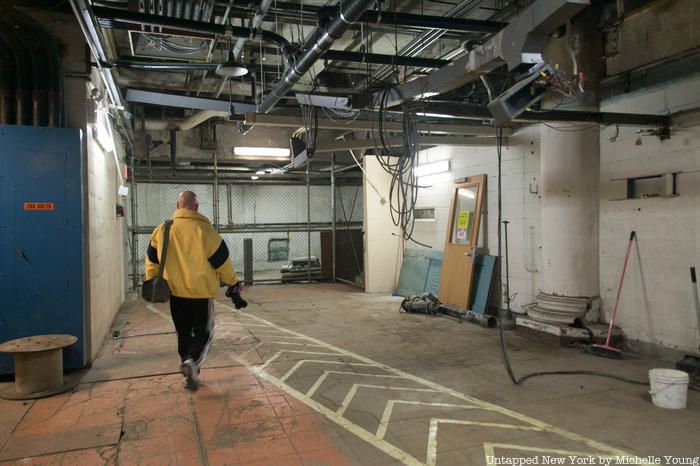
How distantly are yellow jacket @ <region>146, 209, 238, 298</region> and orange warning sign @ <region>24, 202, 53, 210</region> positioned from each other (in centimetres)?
111

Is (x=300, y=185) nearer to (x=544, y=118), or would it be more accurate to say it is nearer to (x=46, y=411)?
(x=544, y=118)

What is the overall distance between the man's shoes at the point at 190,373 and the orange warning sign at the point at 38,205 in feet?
6.31

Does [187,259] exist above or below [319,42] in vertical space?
below

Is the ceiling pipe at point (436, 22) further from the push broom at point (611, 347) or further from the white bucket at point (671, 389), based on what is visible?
the white bucket at point (671, 389)

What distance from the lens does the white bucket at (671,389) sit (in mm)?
3623

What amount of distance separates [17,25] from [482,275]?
21.1 feet

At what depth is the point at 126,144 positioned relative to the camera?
9336 mm

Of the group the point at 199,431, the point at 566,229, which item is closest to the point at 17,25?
the point at 199,431

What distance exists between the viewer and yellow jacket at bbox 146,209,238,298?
4043mm

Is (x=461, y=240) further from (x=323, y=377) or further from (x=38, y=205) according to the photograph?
(x=38, y=205)

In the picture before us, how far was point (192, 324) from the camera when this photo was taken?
4.16 meters

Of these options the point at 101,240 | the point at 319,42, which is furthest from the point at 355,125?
the point at 101,240

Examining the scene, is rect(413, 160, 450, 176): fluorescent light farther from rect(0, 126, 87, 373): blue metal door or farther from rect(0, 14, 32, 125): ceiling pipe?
rect(0, 14, 32, 125): ceiling pipe

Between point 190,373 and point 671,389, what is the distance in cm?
383
